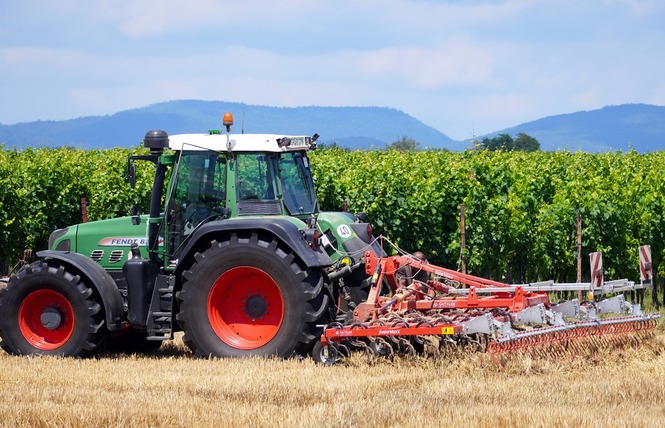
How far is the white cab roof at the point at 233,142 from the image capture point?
31.9 feet

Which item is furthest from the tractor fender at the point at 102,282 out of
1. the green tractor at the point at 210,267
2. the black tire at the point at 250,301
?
the black tire at the point at 250,301

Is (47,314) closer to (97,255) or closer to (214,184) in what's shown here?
(97,255)

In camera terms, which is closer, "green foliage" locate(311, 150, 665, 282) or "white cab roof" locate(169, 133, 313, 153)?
"white cab roof" locate(169, 133, 313, 153)

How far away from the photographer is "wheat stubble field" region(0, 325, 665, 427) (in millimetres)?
6707

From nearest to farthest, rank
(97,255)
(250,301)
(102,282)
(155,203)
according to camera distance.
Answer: (250,301)
(102,282)
(155,203)
(97,255)

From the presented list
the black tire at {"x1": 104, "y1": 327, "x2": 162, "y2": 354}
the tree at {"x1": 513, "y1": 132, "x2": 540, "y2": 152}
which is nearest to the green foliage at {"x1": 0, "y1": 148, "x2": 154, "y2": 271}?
the black tire at {"x1": 104, "y1": 327, "x2": 162, "y2": 354}

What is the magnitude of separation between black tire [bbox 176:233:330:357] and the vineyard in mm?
7597

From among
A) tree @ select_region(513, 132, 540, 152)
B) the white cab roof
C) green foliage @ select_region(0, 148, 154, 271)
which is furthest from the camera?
tree @ select_region(513, 132, 540, 152)

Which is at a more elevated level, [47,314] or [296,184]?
[296,184]

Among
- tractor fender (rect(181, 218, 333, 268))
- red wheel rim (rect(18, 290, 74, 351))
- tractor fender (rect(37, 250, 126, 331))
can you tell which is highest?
tractor fender (rect(181, 218, 333, 268))

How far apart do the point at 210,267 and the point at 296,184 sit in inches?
52.1

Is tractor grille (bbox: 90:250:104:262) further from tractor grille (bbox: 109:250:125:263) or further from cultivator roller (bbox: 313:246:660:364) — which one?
cultivator roller (bbox: 313:246:660:364)

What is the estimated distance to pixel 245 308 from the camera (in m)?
9.53

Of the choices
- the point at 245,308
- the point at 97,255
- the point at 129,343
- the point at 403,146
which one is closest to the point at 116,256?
the point at 97,255
